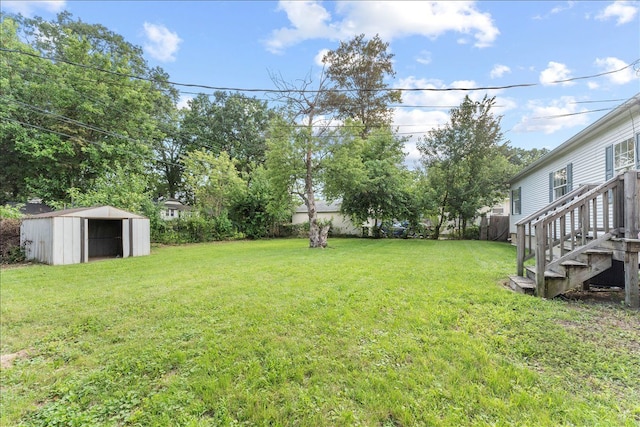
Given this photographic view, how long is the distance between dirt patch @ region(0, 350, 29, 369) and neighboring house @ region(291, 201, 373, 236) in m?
16.8

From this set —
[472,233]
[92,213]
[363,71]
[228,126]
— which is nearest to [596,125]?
[472,233]

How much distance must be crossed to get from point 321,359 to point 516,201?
1448 centimetres

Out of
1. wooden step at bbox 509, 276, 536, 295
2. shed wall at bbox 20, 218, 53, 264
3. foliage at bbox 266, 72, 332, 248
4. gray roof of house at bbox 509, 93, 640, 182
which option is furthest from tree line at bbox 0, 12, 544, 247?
wooden step at bbox 509, 276, 536, 295

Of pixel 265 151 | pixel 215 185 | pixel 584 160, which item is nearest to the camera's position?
pixel 584 160

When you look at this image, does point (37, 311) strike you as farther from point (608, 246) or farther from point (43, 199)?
point (43, 199)

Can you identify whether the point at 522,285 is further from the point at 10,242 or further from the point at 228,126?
the point at 228,126

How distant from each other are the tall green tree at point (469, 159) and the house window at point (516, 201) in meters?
0.77

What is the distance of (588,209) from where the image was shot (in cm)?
428

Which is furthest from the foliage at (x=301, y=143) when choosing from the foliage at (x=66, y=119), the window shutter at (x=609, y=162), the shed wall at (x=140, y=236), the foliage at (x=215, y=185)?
the foliage at (x=66, y=119)

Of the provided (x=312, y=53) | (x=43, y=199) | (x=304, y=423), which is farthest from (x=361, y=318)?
(x=43, y=199)

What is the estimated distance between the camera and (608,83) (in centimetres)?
727

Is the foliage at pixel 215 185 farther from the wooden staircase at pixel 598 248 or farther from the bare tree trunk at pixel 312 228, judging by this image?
the wooden staircase at pixel 598 248

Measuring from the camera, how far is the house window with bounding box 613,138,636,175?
606 cm

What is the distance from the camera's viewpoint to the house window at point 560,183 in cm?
894
